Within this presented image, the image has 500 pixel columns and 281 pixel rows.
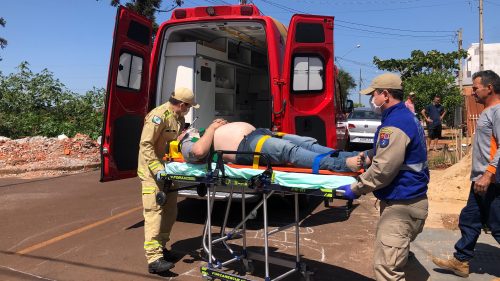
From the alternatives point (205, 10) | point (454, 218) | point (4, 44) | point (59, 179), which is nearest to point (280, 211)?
point (454, 218)

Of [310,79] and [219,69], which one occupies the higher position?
[219,69]

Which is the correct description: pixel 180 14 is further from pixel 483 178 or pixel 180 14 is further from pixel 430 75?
pixel 430 75

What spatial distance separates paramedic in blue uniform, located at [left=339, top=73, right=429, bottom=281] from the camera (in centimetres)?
309

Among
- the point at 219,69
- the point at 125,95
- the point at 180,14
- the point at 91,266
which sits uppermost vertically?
the point at 180,14

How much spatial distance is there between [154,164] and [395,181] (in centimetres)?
231

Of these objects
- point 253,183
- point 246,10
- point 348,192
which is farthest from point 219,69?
point 348,192

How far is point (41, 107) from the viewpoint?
60.6 ft

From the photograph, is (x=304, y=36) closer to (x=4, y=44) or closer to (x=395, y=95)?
(x=395, y=95)

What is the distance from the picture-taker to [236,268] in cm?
471

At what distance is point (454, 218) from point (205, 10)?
4587 millimetres

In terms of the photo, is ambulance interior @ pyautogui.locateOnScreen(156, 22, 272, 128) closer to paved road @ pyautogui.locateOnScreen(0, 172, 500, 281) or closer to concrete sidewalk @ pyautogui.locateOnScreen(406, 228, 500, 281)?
paved road @ pyautogui.locateOnScreen(0, 172, 500, 281)

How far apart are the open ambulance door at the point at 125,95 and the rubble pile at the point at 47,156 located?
667 centimetres

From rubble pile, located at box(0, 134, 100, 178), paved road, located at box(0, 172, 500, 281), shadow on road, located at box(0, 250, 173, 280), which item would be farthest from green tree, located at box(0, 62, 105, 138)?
shadow on road, located at box(0, 250, 173, 280)

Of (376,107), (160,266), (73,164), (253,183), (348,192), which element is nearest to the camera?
(348,192)
